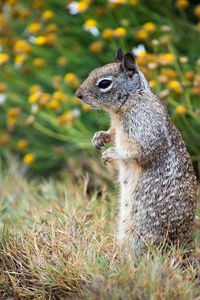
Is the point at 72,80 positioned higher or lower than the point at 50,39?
lower

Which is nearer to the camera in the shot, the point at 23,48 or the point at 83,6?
the point at 83,6

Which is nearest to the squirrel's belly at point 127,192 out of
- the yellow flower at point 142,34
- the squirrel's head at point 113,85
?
the squirrel's head at point 113,85

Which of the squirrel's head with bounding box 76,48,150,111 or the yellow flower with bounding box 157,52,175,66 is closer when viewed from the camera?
the squirrel's head with bounding box 76,48,150,111

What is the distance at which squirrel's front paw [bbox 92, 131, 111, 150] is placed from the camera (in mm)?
4020

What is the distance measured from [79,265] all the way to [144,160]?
99cm

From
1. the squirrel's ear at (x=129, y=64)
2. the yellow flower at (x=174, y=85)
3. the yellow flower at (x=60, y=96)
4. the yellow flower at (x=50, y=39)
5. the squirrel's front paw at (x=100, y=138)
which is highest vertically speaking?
A: the squirrel's ear at (x=129, y=64)

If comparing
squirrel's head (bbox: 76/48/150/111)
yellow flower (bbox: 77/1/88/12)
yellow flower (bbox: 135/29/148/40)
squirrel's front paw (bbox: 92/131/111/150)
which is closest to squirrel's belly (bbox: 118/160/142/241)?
squirrel's front paw (bbox: 92/131/111/150)

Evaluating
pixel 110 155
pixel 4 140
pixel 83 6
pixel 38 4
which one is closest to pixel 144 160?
pixel 110 155

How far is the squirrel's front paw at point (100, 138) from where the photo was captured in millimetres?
4020

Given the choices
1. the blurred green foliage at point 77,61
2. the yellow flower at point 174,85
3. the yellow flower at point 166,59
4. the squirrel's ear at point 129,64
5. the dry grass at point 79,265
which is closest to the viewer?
the dry grass at point 79,265

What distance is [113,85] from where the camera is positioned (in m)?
3.73

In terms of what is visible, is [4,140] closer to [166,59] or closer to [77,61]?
[77,61]

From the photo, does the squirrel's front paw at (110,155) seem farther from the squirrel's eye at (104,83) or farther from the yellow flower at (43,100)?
the yellow flower at (43,100)

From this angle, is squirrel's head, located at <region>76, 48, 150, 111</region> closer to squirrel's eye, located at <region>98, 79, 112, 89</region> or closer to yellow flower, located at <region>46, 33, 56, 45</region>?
squirrel's eye, located at <region>98, 79, 112, 89</region>
